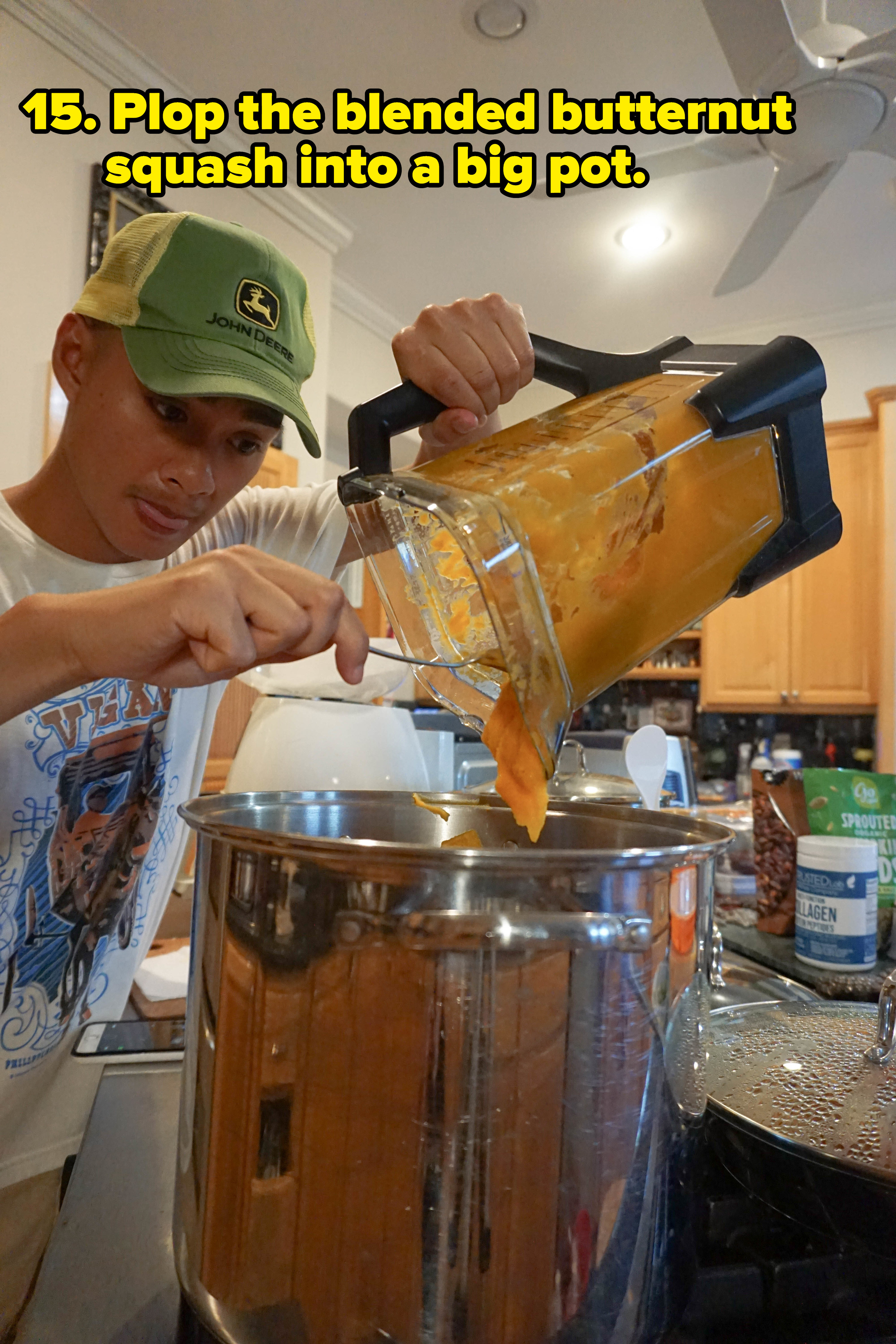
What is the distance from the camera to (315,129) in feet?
6.11

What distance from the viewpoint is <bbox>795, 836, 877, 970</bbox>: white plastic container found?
0.72 metres

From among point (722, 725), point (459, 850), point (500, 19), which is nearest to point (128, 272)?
point (459, 850)

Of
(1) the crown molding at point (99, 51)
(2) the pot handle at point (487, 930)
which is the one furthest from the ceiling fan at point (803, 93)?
(2) the pot handle at point (487, 930)

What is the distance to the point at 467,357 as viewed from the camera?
1.60 ft

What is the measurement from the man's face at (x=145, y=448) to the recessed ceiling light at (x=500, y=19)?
132 centimetres

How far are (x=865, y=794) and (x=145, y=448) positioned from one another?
2.58 ft

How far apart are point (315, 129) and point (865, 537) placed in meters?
2.26

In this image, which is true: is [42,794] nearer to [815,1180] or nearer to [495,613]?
[495,613]

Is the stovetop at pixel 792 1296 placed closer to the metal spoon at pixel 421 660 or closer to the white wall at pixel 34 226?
the metal spoon at pixel 421 660

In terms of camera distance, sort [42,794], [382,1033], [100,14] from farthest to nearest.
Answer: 1. [100,14]
2. [42,794]
3. [382,1033]

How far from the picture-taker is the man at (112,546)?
666 mm

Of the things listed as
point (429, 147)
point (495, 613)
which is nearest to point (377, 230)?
point (429, 147)

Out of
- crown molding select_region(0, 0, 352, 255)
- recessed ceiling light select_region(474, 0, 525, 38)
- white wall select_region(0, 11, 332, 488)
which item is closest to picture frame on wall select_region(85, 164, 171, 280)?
white wall select_region(0, 11, 332, 488)

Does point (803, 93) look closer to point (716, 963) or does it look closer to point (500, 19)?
point (500, 19)
